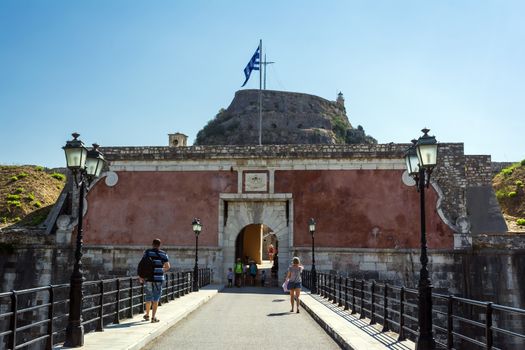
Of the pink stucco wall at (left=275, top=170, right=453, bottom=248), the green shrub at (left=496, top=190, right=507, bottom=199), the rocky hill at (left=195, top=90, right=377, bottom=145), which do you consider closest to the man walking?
the pink stucco wall at (left=275, top=170, right=453, bottom=248)

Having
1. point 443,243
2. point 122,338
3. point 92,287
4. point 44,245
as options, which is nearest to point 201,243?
point 92,287

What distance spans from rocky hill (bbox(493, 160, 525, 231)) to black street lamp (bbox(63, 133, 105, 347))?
22.6 metres

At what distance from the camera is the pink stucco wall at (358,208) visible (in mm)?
20719

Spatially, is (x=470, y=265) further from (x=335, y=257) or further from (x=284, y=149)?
(x=284, y=149)

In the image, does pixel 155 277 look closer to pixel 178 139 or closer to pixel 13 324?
pixel 13 324

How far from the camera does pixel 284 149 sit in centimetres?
2181

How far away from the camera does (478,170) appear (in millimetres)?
25109

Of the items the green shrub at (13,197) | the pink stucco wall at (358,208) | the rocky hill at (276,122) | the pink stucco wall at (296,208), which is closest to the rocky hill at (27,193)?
the green shrub at (13,197)

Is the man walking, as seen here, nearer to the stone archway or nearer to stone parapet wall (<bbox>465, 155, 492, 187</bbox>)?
the stone archway

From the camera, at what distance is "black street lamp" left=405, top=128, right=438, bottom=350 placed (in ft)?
23.1

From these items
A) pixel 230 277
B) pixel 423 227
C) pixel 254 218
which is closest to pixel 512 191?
pixel 254 218

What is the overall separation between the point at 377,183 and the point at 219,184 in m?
6.45

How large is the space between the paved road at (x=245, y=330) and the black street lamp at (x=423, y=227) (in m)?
1.51

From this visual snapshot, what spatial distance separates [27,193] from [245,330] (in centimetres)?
2525
